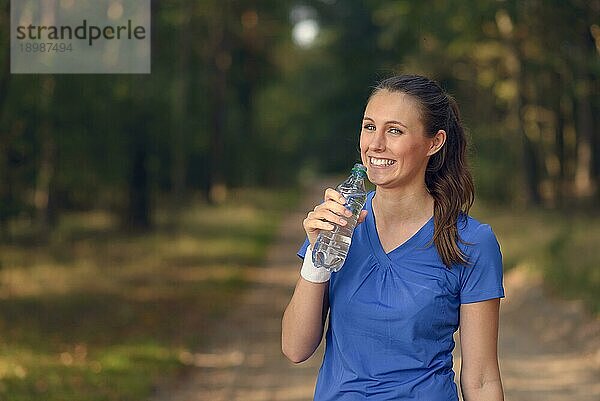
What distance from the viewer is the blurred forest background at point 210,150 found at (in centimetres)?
1026

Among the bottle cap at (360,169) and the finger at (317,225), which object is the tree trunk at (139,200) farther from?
the finger at (317,225)

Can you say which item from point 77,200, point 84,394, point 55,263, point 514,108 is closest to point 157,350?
point 84,394

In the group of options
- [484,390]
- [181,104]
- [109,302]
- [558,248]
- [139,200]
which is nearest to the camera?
[484,390]

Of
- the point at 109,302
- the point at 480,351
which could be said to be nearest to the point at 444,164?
the point at 480,351

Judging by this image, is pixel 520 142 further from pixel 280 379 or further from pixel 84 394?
pixel 84 394

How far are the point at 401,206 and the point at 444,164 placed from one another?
215 mm

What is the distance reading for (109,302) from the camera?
13.3m

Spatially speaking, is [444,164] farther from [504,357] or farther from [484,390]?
[504,357]

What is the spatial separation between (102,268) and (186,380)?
7299mm

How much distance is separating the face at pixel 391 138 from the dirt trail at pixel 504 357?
557 centimetres

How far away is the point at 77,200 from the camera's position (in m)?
19.6

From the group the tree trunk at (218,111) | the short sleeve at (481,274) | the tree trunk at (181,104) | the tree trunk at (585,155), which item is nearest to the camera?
the short sleeve at (481,274)

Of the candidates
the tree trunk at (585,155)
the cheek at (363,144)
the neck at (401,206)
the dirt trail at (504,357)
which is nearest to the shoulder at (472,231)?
the neck at (401,206)

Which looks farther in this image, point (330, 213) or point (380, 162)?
point (380, 162)
